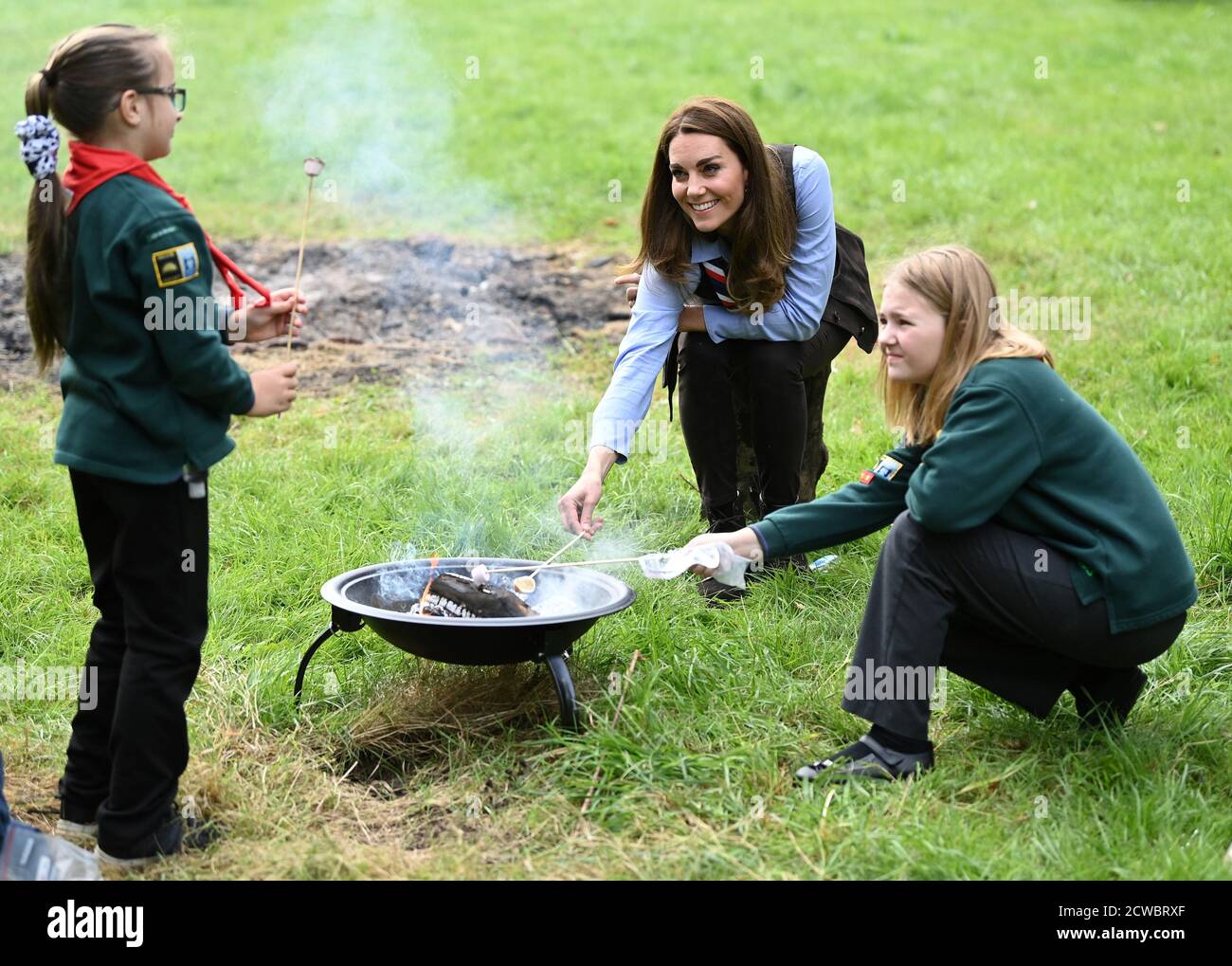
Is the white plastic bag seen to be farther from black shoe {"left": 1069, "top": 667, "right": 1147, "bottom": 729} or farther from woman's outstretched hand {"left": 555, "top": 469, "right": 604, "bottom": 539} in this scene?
black shoe {"left": 1069, "top": 667, "right": 1147, "bottom": 729}

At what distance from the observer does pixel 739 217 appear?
4074 millimetres

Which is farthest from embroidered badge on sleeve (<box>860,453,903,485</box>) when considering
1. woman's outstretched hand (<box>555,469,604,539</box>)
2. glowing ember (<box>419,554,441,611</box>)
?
glowing ember (<box>419,554,441,611</box>)

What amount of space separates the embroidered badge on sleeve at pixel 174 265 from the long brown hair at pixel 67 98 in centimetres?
23

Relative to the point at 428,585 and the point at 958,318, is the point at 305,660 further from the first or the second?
the point at 958,318

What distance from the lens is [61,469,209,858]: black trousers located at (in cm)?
278

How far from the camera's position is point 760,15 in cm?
1317

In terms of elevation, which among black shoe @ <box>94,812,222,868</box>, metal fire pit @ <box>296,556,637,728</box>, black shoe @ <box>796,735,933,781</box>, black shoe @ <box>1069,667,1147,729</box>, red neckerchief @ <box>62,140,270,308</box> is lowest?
black shoe @ <box>94,812,222,868</box>

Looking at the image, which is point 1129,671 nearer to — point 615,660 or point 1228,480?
point 615,660

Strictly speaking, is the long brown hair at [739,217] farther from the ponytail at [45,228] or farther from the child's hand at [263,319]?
the ponytail at [45,228]

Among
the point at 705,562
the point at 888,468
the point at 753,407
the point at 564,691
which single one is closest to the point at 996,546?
the point at 888,468

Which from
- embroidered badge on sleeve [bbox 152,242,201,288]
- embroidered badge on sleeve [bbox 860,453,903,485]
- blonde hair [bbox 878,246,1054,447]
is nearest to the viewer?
embroidered badge on sleeve [bbox 152,242,201,288]

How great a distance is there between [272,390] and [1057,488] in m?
1.77

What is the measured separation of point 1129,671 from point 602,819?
4.34 ft

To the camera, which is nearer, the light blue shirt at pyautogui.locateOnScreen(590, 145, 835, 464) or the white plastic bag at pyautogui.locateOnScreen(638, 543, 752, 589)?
the white plastic bag at pyautogui.locateOnScreen(638, 543, 752, 589)
